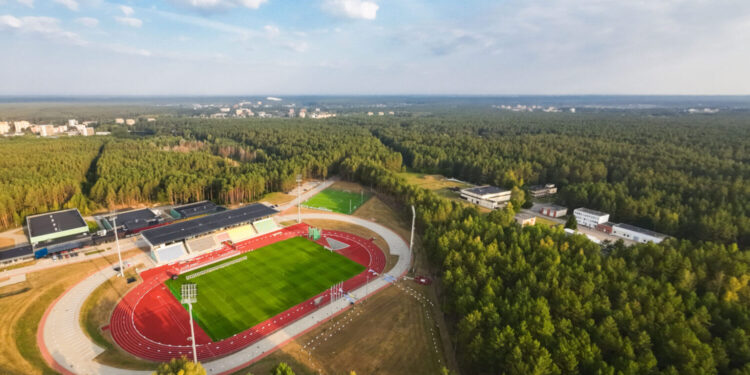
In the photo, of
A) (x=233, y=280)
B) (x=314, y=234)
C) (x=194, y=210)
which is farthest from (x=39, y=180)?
(x=314, y=234)

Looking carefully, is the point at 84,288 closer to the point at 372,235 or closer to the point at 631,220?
the point at 372,235

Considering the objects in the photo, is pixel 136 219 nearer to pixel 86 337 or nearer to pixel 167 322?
pixel 86 337

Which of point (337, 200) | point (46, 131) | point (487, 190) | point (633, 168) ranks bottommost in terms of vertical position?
point (337, 200)

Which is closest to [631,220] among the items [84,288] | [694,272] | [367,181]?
[694,272]

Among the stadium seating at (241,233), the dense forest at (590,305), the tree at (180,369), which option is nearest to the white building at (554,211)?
the dense forest at (590,305)

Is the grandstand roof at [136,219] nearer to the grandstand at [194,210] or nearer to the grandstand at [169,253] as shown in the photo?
the grandstand at [194,210]

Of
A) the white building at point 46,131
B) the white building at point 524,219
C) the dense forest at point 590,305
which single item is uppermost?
the white building at point 46,131
